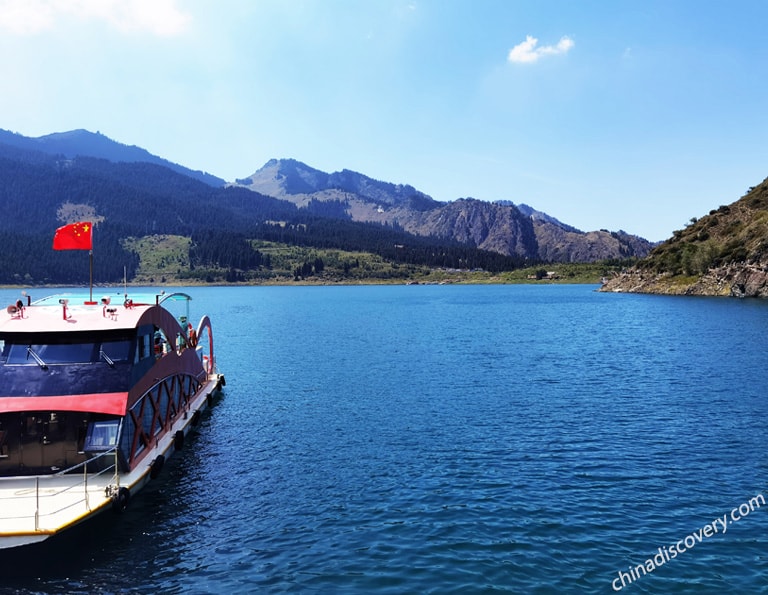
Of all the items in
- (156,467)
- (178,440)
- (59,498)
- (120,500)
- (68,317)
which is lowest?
(178,440)

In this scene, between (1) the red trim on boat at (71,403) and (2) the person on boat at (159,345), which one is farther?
(2) the person on boat at (159,345)

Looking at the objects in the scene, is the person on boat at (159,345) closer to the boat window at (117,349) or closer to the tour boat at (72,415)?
the tour boat at (72,415)

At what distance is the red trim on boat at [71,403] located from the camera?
2433 centimetres

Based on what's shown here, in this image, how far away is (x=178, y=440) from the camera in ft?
110

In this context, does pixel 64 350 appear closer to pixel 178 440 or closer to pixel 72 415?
pixel 72 415

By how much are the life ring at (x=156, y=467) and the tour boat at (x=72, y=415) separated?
70 millimetres

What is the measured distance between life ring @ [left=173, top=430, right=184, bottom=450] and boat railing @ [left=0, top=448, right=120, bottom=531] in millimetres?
7871

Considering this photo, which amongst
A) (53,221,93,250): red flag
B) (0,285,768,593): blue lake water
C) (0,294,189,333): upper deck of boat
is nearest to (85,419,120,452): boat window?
(0,285,768,593): blue lake water

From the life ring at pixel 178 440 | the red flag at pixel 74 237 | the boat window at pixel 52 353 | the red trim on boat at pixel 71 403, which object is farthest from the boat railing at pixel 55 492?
the red flag at pixel 74 237

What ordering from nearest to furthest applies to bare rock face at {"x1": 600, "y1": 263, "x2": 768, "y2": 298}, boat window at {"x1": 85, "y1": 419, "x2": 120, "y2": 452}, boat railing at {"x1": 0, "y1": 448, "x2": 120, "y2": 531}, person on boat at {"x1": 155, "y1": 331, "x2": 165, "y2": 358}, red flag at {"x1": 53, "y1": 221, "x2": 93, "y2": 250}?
boat railing at {"x1": 0, "y1": 448, "x2": 120, "y2": 531} → boat window at {"x1": 85, "y1": 419, "x2": 120, "y2": 452} → red flag at {"x1": 53, "y1": 221, "x2": 93, "y2": 250} → person on boat at {"x1": 155, "y1": 331, "x2": 165, "y2": 358} → bare rock face at {"x1": 600, "y1": 263, "x2": 768, "y2": 298}

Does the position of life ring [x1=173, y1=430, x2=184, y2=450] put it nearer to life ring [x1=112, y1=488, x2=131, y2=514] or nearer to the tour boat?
the tour boat

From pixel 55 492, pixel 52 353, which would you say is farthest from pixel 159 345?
pixel 55 492

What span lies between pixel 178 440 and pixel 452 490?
17310 mm

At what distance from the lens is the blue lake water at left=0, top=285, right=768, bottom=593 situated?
1953cm
